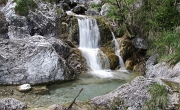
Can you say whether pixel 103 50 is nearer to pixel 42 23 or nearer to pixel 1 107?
pixel 42 23

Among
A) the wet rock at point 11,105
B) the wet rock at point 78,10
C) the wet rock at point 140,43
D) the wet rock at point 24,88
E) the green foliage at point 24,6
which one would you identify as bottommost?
the wet rock at point 24,88

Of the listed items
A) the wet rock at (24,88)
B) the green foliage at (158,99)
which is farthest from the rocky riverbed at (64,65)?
the wet rock at (24,88)

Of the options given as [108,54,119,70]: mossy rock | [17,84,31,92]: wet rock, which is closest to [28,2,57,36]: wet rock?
[108,54,119,70]: mossy rock

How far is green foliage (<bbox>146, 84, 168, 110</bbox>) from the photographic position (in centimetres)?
550

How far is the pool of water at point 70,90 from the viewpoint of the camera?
7719 mm

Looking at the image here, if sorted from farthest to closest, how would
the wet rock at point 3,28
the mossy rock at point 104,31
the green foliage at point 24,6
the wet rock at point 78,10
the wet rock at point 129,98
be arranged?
the wet rock at point 78,10 < the mossy rock at point 104,31 < the green foliage at point 24,6 < the wet rock at point 3,28 < the wet rock at point 129,98

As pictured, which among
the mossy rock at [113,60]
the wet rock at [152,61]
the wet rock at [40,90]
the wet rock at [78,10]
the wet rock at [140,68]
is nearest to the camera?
the wet rock at [40,90]

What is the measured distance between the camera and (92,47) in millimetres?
14266

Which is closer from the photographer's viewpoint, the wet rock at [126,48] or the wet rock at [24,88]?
the wet rock at [24,88]

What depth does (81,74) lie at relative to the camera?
11617 millimetres

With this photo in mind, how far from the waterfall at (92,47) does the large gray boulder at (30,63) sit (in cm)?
257

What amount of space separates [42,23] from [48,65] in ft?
15.5

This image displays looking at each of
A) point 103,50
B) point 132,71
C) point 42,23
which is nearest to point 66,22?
point 42,23

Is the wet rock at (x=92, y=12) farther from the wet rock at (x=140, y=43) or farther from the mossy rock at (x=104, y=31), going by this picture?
the wet rock at (x=140, y=43)
